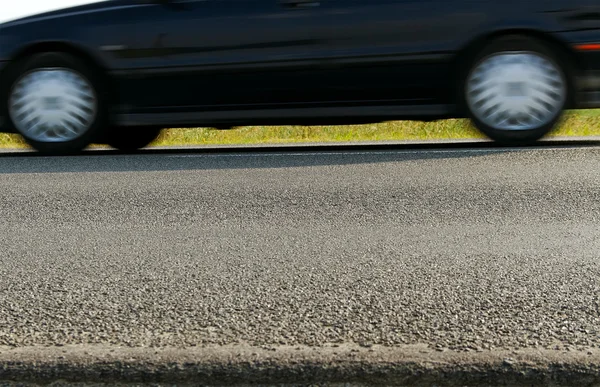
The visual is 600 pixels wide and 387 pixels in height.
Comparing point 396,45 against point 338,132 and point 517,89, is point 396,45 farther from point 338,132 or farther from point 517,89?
point 338,132

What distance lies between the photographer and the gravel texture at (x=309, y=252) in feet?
8.75

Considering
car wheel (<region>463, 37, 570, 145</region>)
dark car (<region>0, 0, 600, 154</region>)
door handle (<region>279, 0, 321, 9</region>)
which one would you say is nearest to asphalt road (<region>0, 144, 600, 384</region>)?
car wheel (<region>463, 37, 570, 145</region>)

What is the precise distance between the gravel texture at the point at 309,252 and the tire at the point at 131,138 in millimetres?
905

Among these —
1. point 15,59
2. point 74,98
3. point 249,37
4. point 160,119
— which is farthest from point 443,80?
point 15,59

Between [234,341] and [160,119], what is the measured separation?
15.0ft

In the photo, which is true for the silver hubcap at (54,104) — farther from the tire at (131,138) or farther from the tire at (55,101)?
the tire at (131,138)

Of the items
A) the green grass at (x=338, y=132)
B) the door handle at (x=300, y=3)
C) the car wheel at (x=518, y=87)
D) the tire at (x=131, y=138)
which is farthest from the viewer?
the green grass at (x=338, y=132)

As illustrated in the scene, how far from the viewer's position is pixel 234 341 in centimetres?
255

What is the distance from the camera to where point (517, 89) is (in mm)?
6438

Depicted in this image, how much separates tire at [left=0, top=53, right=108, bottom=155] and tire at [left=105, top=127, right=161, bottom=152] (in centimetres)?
38

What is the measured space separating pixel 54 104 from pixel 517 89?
3398mm

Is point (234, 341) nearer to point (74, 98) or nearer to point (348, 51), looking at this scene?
point (348, 51)

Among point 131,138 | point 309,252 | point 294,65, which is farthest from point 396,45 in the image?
point 309,252

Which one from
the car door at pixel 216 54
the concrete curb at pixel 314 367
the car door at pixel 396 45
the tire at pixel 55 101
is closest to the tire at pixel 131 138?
the tire at pixel 55 101
